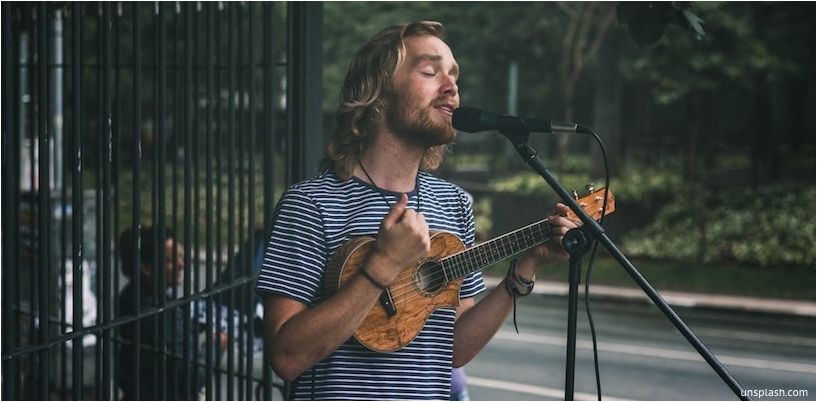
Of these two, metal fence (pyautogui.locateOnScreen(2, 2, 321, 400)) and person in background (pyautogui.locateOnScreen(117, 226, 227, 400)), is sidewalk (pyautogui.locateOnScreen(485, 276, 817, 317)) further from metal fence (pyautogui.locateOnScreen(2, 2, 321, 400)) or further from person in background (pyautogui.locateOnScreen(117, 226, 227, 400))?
metal fence (pyautogui.locateOnScreen(2, 2, 321, 400))

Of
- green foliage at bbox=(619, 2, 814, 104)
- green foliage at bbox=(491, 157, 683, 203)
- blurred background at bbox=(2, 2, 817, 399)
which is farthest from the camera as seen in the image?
green foliage at bbox=(619, 2, 814, 104)

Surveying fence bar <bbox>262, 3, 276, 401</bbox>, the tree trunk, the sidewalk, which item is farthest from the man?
the tree trunk

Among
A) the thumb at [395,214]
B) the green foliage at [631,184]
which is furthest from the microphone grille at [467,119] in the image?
the green foliage at [631,184]

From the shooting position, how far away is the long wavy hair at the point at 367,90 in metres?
3.01

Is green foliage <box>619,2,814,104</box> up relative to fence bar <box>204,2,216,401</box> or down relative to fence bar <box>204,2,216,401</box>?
up

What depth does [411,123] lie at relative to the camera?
3.03 metres

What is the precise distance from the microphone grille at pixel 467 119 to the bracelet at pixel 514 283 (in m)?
0.44

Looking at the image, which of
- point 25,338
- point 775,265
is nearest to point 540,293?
point 775,265

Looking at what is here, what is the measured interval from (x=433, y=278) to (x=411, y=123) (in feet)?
1.40

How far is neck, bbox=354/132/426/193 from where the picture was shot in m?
2.98

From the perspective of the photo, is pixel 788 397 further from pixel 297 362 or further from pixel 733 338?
pixel 297 362

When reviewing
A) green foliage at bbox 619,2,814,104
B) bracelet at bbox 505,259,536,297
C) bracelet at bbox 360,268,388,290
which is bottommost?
bracelet at bbox 505,259,536,297

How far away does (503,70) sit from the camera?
783 inches

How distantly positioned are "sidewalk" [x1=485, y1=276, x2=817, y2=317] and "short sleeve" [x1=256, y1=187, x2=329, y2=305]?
9608 mm
